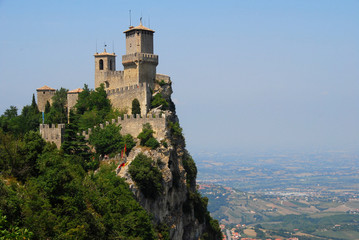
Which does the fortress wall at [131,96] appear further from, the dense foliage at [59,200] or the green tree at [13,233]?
the green tree at [13,233]

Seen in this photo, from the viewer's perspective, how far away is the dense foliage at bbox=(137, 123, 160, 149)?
1828 inches

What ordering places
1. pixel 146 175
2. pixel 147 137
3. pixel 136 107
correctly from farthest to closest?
pixel 136 107 < pixel 147 137 < pixel 146 175

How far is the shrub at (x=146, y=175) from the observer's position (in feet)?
141

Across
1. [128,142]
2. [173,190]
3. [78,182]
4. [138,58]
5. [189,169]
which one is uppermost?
[138,58]

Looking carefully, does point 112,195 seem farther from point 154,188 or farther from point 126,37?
point 126,37

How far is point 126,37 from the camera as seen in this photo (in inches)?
2218

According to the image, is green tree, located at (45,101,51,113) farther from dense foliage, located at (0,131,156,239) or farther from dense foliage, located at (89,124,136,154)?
dense foliage, located at (0,131,156,239)

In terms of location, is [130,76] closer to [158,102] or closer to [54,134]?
[158,102]

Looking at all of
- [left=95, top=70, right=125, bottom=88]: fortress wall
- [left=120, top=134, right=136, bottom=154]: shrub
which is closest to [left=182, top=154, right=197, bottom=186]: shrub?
[left=120, top=134, right=136, bottom=154]: shrub

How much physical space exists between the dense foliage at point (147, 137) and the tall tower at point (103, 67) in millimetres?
11196

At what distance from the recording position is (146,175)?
43.0m

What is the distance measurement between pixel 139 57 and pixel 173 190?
49.4 ft

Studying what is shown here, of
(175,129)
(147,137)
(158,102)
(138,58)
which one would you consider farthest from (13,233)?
(138,58)

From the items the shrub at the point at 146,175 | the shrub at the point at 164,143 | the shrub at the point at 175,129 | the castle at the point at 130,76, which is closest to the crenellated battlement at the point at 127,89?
the castle at the point at 130,76
